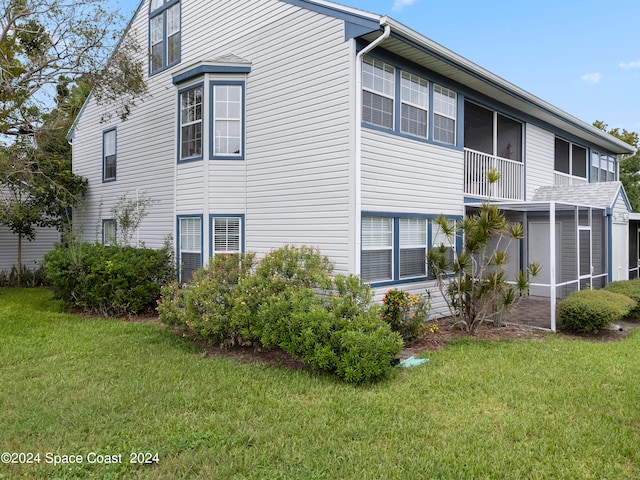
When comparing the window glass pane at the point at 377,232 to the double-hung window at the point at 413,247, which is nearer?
the window glass pane at the point at 377,232

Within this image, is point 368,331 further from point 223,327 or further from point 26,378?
point 26,378

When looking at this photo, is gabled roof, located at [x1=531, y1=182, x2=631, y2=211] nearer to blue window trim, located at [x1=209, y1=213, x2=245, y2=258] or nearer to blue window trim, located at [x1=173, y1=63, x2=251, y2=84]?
blue window trim, located at [x1=209, y1=213, x2=245, y2=258]

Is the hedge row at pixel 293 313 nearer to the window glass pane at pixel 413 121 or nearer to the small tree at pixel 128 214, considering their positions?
the window glass pane at pixel 413 121

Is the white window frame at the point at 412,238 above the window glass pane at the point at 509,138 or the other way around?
the other way around

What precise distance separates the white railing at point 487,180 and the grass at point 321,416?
495 centimetres

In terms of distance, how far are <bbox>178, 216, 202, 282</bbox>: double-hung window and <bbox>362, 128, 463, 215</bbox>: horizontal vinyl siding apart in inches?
160

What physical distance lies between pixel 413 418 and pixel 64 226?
47.1 ft

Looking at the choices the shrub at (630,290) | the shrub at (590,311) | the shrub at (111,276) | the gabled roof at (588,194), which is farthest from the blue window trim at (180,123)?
the shrub at (630,290)

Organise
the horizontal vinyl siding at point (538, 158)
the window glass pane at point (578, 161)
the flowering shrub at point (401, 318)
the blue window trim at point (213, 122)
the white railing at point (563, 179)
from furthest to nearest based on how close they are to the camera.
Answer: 1. the window glass pane at point (578, 161)
2. the white railing at point (563, 179)
3. the horizontal vinyl siding at point (538, 158)
4. the blue window trim at point (213, 122)
5. the flowering shrub at point (401, 318)

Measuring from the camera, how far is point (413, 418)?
477 centimetres

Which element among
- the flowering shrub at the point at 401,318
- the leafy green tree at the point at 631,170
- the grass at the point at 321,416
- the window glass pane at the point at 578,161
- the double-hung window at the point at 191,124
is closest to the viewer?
the grass at the point at 321,416

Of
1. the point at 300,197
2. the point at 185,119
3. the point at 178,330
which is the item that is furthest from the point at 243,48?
the point at 178,330

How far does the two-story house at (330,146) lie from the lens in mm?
8492

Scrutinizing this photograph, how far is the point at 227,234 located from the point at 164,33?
21.2 feet
